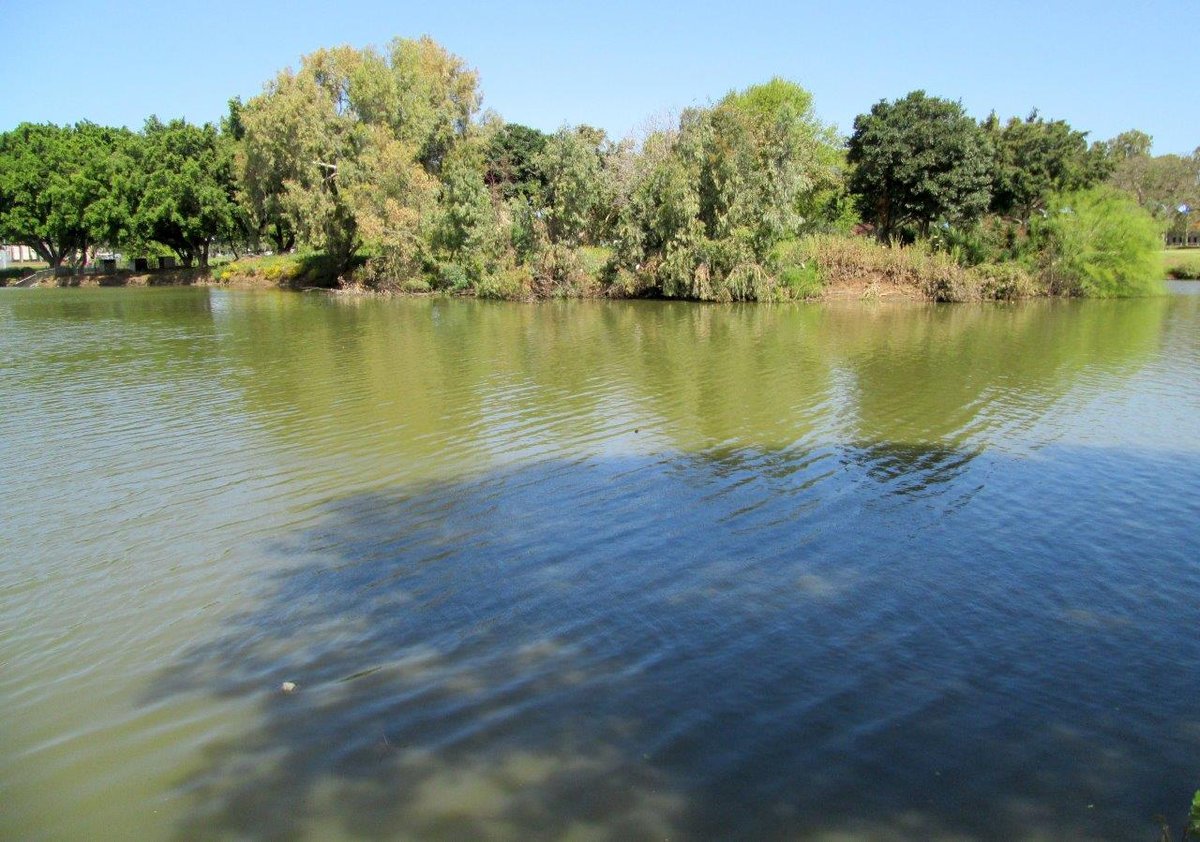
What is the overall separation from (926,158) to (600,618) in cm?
3944

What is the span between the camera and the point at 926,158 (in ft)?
129

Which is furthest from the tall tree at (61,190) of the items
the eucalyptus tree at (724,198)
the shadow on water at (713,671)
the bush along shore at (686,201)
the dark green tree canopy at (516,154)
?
the shadow on water at (713,671)

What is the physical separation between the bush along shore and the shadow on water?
97.1 ft

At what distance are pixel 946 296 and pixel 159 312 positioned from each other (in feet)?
119

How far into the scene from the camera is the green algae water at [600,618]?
429cm

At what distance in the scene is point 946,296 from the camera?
128ft

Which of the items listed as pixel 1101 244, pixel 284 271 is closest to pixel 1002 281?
pixel 1101 244

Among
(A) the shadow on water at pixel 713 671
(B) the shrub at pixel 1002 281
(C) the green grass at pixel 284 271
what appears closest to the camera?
(A) the shadow on water at pixel 713 671

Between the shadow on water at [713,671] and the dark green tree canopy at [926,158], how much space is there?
34552 millimetres

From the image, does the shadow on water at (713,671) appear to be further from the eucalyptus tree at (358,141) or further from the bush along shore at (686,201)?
the eucalyptus tree at (358,141)

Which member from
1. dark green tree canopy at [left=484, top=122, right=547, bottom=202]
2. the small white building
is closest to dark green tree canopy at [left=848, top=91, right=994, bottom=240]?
dark green tree canopy at [left=484, top=122, right=547, bottom=202]

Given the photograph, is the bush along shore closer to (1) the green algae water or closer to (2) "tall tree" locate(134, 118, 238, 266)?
(2) "tall tree" locate(134, 118, 238, 266)

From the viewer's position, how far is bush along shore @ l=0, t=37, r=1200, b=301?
36.8 metres

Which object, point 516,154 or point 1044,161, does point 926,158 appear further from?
point 516,154
